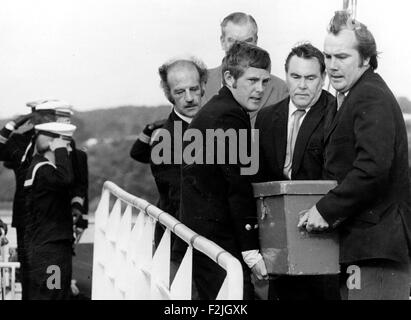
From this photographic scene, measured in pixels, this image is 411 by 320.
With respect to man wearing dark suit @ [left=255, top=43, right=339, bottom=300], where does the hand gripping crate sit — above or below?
below

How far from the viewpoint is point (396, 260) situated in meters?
3.85

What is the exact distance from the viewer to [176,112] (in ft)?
16.9

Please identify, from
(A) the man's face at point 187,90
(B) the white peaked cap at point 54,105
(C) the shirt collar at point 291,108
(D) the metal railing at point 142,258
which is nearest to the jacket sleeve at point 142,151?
(D) the metal railing at point 142,258

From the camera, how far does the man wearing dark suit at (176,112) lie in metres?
5.09

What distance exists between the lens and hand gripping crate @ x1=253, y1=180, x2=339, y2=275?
394cm

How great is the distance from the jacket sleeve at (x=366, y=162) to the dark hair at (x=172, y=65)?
1355 millimetres

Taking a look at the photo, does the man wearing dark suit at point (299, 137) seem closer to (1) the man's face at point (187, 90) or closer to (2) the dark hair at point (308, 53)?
(2) the dark hair at point (308, 53)

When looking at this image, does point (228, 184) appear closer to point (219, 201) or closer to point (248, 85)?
point (219, 201)

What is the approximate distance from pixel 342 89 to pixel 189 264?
0.87 metres

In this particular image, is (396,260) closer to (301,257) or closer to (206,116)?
(301,257)

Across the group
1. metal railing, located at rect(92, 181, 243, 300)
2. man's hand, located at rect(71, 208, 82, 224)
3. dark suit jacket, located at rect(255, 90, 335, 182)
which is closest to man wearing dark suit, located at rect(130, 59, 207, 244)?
metal railing, located at rect(92, 181, 243, 300)

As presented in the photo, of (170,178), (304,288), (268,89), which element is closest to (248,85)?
(304,288)

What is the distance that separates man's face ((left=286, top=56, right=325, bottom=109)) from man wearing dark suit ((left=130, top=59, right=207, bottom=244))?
2.46 ft

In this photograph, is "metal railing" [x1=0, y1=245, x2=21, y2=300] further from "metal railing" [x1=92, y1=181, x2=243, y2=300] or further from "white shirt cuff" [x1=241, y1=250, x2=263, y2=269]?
"white shirt cuff" [x1=241, y1=250, x2=263, y2=269]
